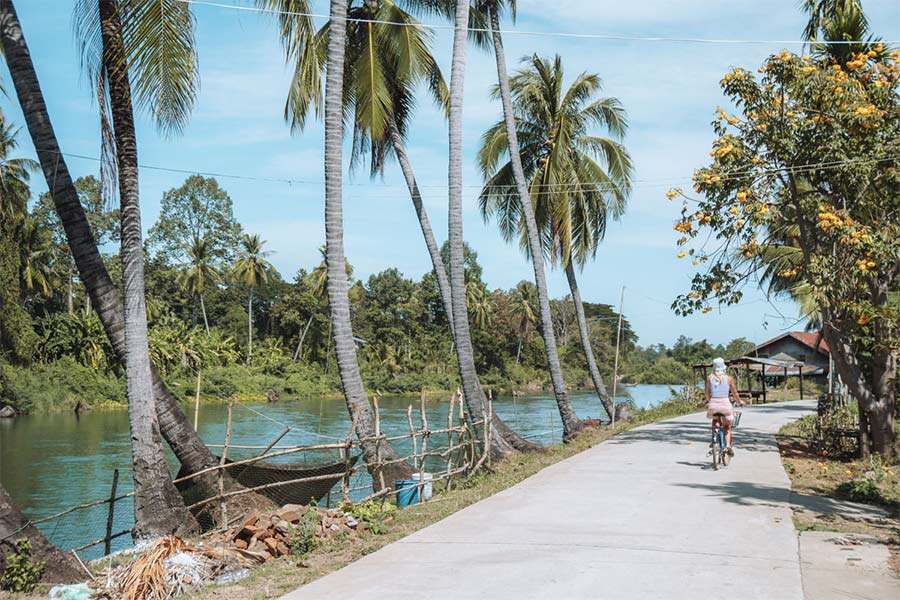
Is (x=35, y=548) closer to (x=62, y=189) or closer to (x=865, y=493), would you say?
(x=62, y=189)

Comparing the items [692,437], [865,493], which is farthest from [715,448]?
[692,437]

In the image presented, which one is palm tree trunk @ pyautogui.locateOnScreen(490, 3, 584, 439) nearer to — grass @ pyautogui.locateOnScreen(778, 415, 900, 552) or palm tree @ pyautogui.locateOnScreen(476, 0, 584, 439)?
palm tree @ pyautogui.locateOnScreen(476, 0, 584, 439)

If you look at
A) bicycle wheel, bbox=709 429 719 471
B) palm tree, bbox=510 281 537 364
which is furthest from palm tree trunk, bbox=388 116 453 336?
palm tree, bbox=510 281 537 364

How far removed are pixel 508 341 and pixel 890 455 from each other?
192 feet

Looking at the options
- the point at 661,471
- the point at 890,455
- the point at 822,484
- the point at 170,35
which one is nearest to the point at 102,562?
the point at 170,35

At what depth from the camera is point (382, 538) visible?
915 cm

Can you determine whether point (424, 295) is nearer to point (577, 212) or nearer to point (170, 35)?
point (577, 212)

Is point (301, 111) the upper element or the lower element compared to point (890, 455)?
upper

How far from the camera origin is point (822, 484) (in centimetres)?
1266

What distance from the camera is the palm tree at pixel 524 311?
70750 mm

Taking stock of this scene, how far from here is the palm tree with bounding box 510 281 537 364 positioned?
7075 centimetres

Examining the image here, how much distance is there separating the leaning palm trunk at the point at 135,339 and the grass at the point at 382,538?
3.29 m

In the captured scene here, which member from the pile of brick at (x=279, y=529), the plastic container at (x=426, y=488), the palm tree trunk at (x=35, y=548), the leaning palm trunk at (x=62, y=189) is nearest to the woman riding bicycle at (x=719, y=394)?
the plastic container at (x=426, y=488)

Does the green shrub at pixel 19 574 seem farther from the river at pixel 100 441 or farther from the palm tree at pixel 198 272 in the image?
the palm tree at pixel 198 272
